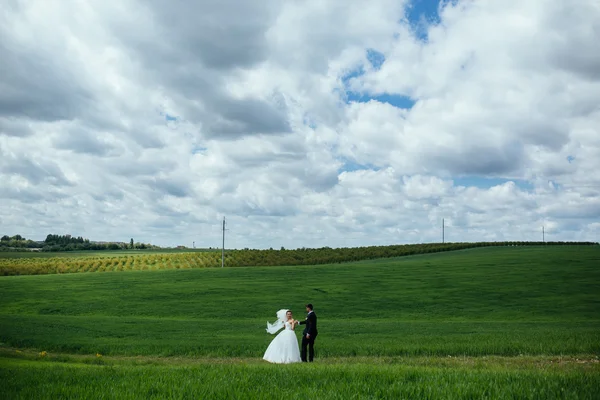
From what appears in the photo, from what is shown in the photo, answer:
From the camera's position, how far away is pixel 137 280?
63844 millimetres

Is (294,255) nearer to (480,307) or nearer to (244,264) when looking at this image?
(244,264)

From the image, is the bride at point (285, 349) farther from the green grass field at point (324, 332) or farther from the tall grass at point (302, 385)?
the tall grass at point (302, 385)

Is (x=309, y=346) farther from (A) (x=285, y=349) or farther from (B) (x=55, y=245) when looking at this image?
(B) (x=55, y=245)

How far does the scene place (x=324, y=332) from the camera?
31328 millimetres

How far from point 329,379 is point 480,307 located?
37.8 meters

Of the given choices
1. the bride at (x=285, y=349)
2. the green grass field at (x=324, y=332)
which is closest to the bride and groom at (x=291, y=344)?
the bride at (x=285, y=349)

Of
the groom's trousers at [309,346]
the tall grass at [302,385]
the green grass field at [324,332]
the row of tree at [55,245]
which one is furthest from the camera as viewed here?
the row of tree at [55,245]

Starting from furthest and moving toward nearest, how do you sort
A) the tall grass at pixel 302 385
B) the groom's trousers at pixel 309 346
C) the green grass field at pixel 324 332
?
the groom's trousers at pixel 309 346 < the green grass field at pixel 324 332 < the tall grass at pixel 302 385

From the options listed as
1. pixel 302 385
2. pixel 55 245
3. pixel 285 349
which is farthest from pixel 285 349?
pixel 55 245

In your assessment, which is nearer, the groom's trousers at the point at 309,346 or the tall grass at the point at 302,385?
the tall grass at the point at 302,385

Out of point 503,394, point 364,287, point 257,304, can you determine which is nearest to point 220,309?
point 257,304

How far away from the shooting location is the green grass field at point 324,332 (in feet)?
33.0

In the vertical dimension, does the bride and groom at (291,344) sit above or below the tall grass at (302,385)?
below

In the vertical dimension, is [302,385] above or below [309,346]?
above
